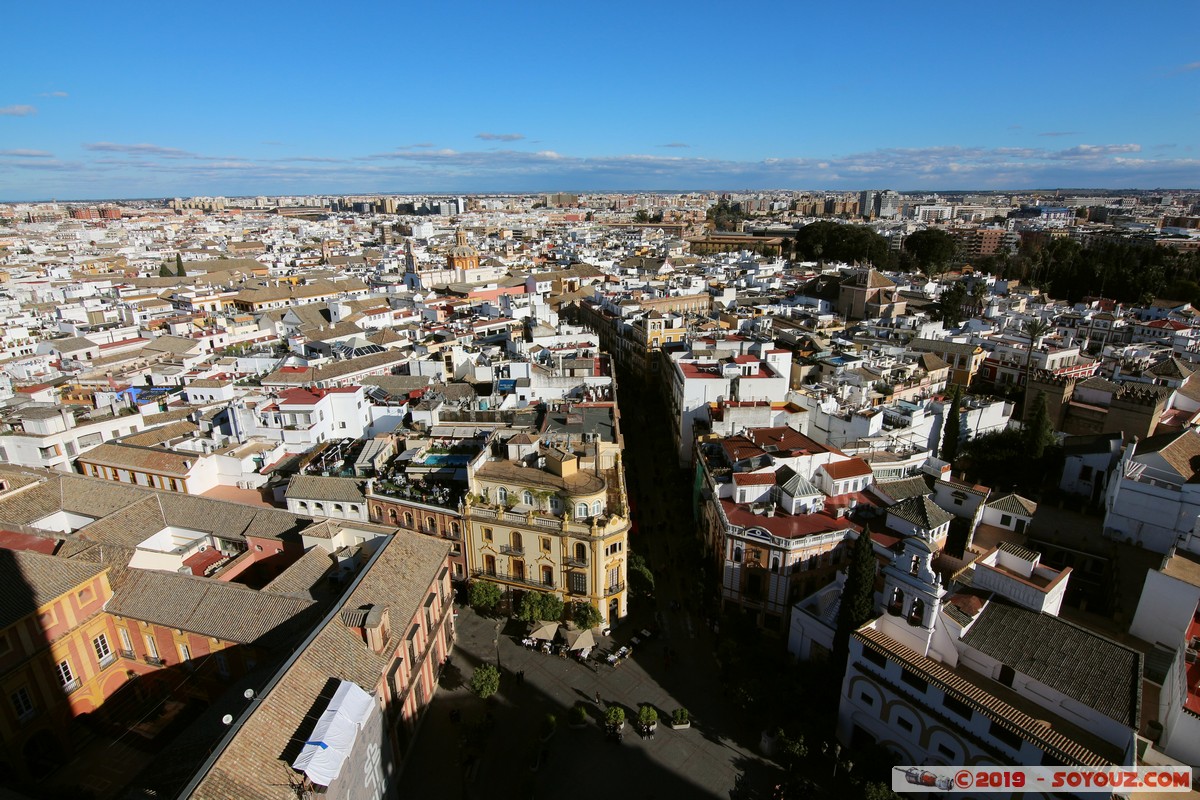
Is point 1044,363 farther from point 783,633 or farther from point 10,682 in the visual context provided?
point 10,682

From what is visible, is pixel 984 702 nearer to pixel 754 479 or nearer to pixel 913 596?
pixel 913 596

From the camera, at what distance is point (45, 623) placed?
936 inches

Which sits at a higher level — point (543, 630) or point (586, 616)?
point (586, 616)

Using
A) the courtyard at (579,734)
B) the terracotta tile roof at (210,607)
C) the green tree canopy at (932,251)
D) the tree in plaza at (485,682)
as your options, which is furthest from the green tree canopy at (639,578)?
the green tree canopy at (932,251)

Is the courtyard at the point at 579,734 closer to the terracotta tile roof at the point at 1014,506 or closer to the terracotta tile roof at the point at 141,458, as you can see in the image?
the terracotta tile roof at the point at 1014,506

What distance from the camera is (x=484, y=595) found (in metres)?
31.7

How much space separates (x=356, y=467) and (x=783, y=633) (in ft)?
82.3

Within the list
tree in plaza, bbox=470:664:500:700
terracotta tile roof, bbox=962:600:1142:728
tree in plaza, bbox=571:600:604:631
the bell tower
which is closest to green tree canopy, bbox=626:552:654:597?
tree in plaza, bbox=571:600:604:631

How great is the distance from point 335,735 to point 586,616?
1425 cm

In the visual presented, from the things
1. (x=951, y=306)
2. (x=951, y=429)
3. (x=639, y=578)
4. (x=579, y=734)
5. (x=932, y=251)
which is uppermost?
(x=932, y=251)

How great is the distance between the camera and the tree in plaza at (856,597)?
972 inches

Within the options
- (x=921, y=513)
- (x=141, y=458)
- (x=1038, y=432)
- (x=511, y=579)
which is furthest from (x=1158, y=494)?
(x=141, y=458)

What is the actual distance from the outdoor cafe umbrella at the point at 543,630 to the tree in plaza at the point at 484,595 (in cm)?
239

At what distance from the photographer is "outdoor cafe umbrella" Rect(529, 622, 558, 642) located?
3034 centimetres
